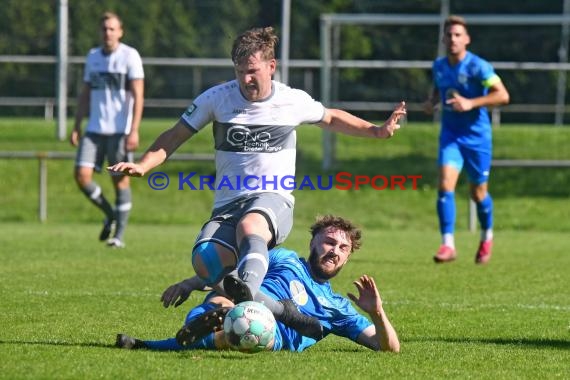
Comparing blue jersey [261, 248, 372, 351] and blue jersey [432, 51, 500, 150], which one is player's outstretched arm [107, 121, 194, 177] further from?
blue jersey [432, 51, 500, 150]

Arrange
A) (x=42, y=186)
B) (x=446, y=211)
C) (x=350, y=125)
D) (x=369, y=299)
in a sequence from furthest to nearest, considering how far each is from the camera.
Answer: (x=42, y=186) < (x=446, y=211) < (x=350, y=125) < (x=369, y=299)

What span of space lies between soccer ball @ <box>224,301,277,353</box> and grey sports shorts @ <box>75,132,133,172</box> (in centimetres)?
727

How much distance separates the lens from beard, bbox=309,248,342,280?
6406mm

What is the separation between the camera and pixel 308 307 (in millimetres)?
6336

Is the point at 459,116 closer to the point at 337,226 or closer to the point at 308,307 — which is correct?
the point at 337,226

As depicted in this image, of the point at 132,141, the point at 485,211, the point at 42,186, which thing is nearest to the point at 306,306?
the point at 485,211

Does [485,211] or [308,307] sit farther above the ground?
[308,307]

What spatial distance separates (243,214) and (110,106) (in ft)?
21.7

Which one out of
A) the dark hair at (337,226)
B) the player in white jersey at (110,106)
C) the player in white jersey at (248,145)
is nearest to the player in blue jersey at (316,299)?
the dark hair at (337,226)

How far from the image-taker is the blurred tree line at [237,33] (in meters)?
22.7

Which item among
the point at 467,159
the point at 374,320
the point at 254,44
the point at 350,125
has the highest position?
the point at 254,44

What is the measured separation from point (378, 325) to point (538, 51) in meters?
17.3

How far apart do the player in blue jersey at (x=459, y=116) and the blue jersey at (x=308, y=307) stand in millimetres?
5397

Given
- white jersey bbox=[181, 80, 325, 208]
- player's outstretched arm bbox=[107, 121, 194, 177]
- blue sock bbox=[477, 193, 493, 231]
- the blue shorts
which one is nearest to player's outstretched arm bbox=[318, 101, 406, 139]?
white jersey bbox=[181, 80, 325, 208]
